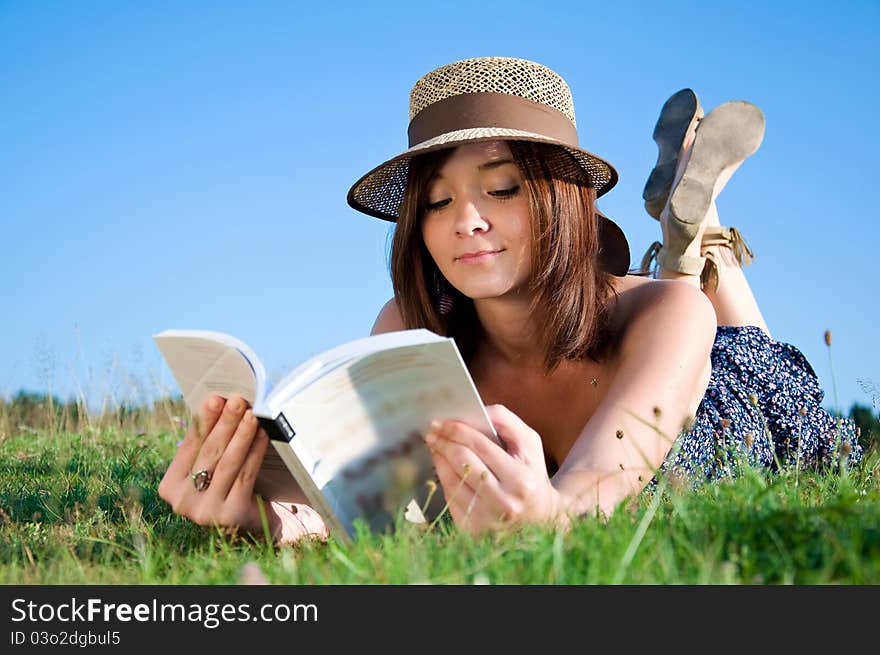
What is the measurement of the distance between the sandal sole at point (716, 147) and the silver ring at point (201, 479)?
3563 millimetres

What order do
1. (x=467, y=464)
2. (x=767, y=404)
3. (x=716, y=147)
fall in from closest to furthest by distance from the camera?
(x=467, y=464) → (x=767, y=404) → (x=716, y=147)

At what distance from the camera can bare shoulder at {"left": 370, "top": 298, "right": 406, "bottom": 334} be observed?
418 centimetres

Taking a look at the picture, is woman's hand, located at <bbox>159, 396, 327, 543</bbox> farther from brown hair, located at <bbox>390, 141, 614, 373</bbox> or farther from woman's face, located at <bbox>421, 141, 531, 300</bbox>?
brown hair, located at <bbox>390, 141, 614, 373</bbox>

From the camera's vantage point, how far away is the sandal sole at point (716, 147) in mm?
5273

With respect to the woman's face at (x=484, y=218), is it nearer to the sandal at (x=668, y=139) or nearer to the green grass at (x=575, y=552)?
the green grass at (x=575, y=552)

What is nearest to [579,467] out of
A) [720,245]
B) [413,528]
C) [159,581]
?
[413,528]

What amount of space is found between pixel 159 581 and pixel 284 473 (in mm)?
661

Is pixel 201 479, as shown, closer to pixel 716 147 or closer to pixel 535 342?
pixel 535 342

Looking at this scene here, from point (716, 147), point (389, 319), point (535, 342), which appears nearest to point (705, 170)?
point (716, 147)

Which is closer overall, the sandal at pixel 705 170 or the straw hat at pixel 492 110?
the straw hat at pixel 492 110

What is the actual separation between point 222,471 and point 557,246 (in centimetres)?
156

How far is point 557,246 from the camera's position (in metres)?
3.33

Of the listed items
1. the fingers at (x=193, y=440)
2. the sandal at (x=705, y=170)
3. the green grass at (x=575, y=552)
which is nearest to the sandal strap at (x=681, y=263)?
the sandal at (x=705, y=170)

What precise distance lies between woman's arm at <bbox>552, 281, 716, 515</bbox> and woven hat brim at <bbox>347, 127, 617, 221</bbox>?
20.7 inches
